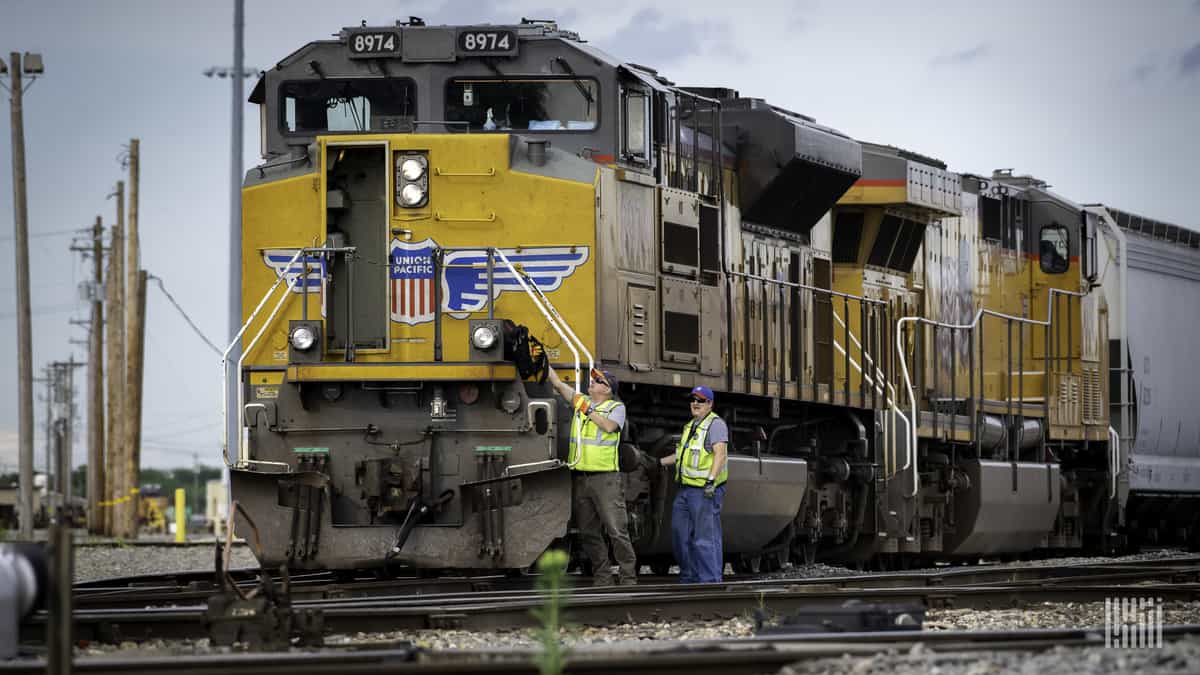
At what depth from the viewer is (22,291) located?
84.1ft

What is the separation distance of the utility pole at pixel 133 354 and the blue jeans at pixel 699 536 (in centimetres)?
2501

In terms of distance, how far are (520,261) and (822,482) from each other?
4.67m

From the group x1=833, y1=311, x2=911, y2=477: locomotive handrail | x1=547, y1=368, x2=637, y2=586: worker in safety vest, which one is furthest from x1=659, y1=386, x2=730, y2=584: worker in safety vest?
x1=833, y1=311, x2=911, y2=477: locomotive handrail

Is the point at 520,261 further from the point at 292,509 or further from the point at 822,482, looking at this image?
the point at 822,482

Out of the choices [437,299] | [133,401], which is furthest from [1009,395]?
[133,401]

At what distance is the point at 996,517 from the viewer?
1736 cm

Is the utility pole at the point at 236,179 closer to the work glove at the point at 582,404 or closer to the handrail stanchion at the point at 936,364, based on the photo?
the handrail stanchion at the point at 936,364

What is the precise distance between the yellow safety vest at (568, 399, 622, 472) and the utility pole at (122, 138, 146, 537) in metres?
25.6

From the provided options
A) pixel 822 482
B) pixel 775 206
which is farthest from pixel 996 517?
pixel 775 206

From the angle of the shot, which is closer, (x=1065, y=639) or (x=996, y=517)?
(x=1065, y=639)

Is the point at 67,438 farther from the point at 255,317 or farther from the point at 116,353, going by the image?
the point at 255,317

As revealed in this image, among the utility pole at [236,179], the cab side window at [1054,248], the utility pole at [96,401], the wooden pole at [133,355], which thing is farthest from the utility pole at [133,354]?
the cab side window at [1054,248]

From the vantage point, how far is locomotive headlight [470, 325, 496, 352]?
453 inches

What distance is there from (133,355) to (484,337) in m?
29.1
